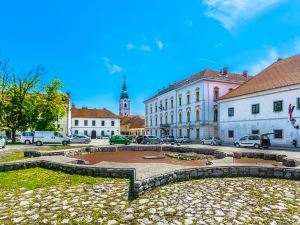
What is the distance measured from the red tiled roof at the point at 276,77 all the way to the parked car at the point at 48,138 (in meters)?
25.5

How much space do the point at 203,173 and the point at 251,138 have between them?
72.0ft

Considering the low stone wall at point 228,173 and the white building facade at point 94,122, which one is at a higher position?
→ the white building facade at point 94,122

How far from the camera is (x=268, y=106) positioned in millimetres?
31078

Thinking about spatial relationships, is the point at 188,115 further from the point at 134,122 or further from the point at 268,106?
the point at 134,122

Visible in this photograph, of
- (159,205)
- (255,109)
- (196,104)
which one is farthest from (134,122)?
(159,205)

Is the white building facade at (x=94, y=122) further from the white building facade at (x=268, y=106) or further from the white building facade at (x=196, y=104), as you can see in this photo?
the white building facade at (x=268, y=106)

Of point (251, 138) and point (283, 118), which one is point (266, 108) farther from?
point (251, 138)

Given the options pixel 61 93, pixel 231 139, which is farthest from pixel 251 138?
pixel 61 93

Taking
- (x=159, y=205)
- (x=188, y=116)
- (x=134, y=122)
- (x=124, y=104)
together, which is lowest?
(x=159, y=205)

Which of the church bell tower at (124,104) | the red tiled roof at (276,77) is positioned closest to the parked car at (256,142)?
the red tiled roof at (276,77)

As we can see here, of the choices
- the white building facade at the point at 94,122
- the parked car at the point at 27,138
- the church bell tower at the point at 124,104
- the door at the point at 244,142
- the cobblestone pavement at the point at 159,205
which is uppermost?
the church bell tower at the point at 124,104

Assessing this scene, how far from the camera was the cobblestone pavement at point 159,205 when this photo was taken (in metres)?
4.57

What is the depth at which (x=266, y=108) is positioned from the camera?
103 ft

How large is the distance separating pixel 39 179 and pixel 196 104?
40.6m
